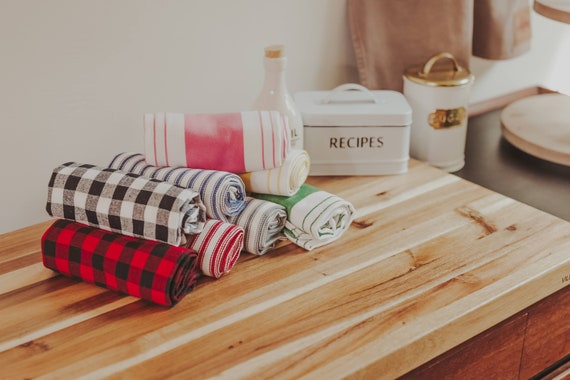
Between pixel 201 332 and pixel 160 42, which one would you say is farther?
pixel 160 42

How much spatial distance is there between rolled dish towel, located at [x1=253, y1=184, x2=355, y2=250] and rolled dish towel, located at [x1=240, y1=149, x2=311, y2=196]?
0.5 inches

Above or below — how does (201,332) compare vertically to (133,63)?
below

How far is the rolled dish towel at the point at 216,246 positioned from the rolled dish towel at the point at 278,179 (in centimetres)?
11

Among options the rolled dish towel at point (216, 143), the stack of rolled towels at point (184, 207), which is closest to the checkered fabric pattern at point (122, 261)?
the stack of rolled towels at point (184, 207)

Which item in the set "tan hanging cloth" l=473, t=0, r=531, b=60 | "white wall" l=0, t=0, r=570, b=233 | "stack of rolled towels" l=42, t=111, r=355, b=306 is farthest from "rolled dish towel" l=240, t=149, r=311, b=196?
"tan hanging cloth" l=473, t=0, r=531, b=60

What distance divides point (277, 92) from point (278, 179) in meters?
0.16

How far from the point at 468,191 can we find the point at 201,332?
564mm

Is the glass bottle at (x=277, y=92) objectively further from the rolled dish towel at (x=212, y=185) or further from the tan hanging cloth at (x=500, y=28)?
the tan hanging cloth at (x=500, y=28)

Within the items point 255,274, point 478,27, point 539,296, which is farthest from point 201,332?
point 478,27

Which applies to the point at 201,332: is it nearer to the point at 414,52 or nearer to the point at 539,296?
the point at 539,296

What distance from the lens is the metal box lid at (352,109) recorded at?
1224 mm

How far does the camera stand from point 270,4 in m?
1.29

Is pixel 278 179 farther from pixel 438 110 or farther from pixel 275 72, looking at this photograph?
pixel 438 110

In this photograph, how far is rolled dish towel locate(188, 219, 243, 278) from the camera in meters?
0.95
